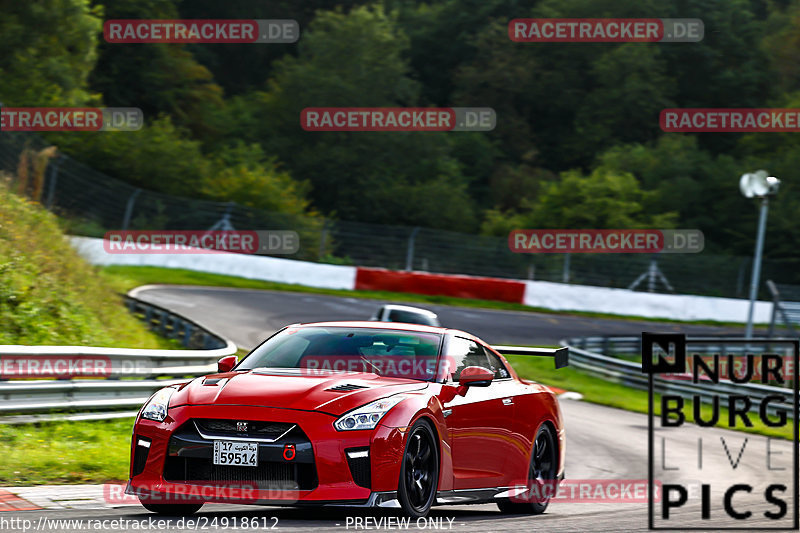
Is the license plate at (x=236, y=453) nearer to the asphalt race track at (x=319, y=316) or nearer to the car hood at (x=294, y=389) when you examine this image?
the car hood at (x=294, y=389)

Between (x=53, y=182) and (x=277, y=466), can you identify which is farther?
(x=53, y=182)

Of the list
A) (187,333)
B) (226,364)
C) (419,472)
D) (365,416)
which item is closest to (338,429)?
(365,416)

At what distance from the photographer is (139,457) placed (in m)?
6.67

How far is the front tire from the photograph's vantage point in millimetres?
6660

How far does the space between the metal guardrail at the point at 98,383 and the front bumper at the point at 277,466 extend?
356cm

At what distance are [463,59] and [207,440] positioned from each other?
67.3m

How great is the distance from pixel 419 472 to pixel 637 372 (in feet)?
58.8

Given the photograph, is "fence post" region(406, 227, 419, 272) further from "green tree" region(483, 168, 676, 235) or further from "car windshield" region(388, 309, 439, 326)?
"car windshield" region(388, 309, 439, 326)

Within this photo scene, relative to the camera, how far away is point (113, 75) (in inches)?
2290

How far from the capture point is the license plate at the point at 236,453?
249 inches

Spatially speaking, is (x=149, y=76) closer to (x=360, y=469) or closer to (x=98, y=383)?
(x=98, y=383)

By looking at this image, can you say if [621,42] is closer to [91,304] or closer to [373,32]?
[373,32]

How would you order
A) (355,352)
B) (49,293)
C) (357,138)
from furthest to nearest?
(357,138) < (49,293) < (355,352)

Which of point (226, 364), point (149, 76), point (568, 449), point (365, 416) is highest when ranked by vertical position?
point (149, 76)
